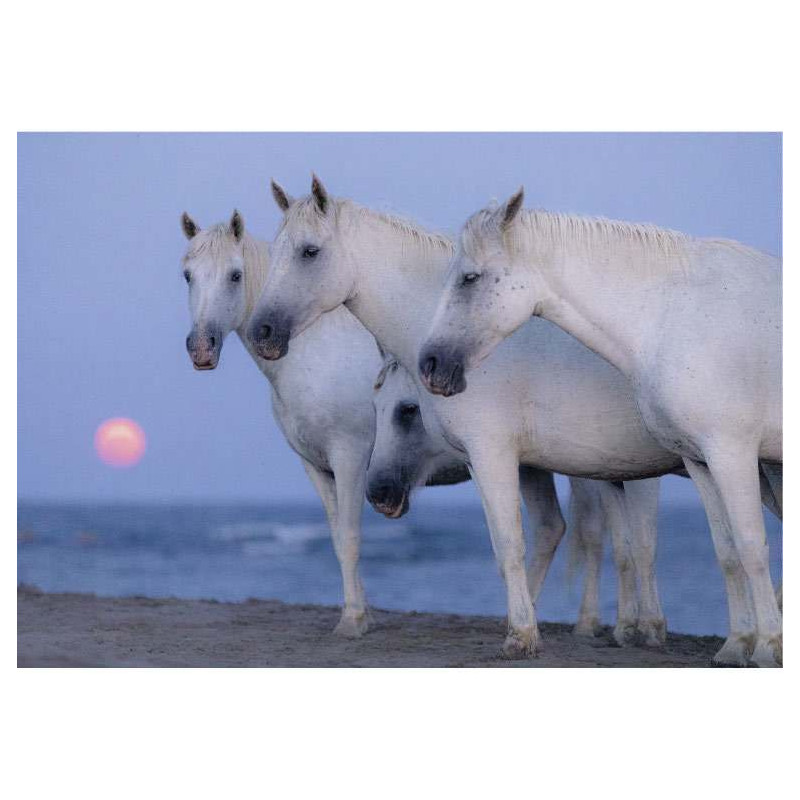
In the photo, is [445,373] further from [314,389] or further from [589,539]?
[589,539]

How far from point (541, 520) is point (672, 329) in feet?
7.95

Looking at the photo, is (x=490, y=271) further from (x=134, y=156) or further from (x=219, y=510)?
(x=219, y=510)

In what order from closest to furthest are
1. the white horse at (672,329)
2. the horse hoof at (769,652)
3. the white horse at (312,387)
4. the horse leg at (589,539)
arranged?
the horse hoof at (769,652) < the white horse at (672,329) < the white horse at (312,387) < the horse leg at (589,539)

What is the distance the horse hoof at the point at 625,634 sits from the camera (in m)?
7.74

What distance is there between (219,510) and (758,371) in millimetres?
43638

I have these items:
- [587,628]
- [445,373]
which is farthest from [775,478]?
[445,373]

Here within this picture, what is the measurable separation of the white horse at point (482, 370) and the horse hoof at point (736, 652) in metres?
1.03

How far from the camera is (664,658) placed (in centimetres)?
698

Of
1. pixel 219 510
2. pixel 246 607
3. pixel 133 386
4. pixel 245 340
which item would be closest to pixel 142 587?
pixel 133 386

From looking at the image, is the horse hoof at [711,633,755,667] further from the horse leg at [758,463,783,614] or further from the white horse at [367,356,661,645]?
the white horse at [367,356,661,645]

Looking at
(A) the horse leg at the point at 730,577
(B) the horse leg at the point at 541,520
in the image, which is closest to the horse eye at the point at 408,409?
(B) the horse leg at the point at 541,520

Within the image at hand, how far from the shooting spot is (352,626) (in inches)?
318

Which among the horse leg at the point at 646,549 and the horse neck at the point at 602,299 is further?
the horse leg at the point at 646,549

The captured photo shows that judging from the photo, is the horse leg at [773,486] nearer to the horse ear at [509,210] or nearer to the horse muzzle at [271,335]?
the horse ear at [509,210]
